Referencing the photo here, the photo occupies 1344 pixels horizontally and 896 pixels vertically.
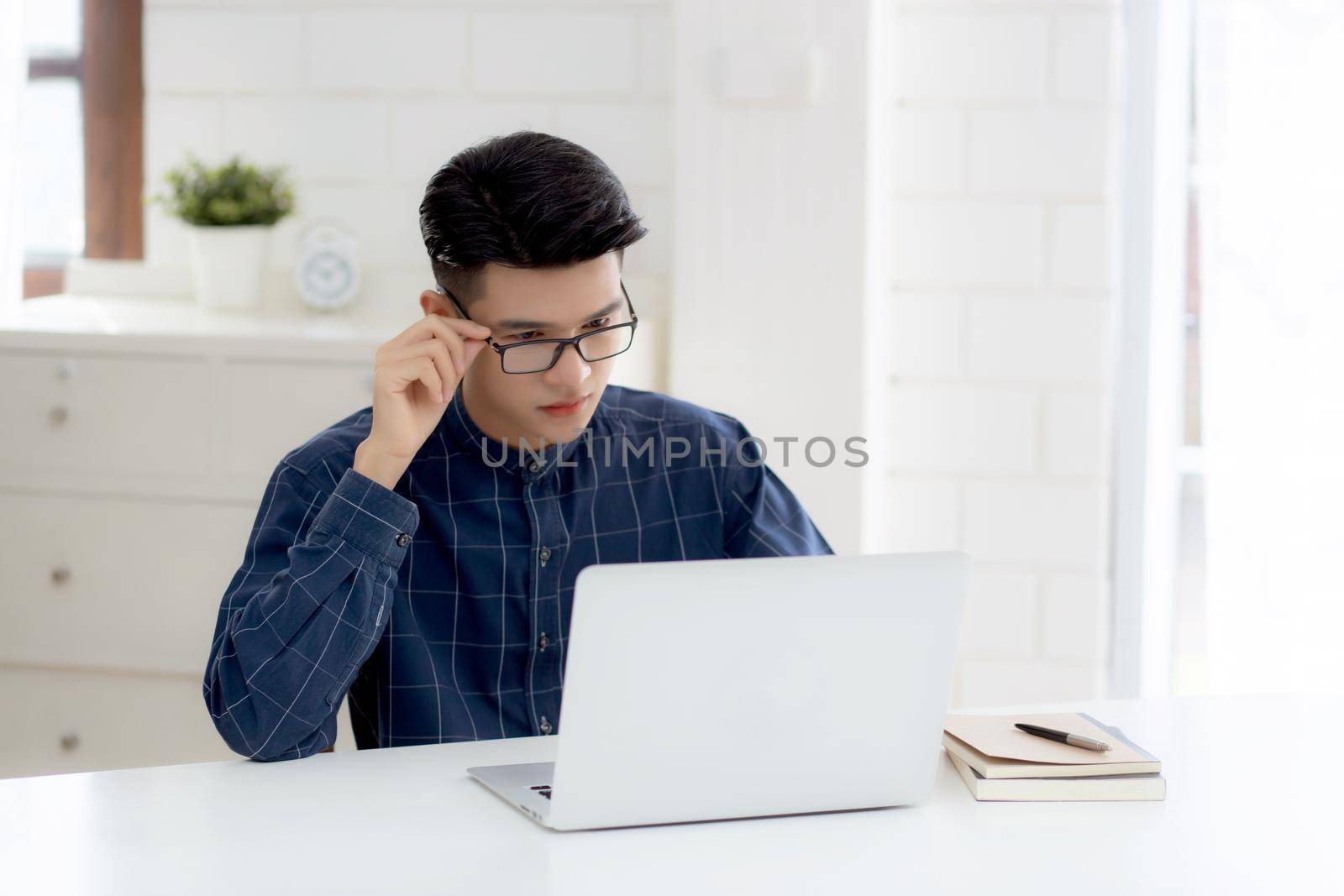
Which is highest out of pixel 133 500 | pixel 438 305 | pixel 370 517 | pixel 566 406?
pixel 438 305

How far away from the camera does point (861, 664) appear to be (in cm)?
107

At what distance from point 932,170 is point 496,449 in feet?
4.16

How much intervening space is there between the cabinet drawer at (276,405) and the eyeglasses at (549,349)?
0.88m

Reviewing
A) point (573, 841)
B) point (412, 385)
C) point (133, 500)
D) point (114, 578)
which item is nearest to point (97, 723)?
point (114, 578)

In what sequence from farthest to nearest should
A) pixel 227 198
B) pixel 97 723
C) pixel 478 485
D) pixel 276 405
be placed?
pixel 227 198, pixel 97 723, pixel 276 405, pixel 478 485

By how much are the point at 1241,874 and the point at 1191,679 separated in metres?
1.69

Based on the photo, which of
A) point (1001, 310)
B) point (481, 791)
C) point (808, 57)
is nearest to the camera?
point (481, 791)

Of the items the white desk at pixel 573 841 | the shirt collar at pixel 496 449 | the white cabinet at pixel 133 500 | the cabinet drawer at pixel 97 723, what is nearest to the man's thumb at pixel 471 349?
the shirt collar at pixel 496 449

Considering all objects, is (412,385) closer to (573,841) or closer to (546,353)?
(546,353)

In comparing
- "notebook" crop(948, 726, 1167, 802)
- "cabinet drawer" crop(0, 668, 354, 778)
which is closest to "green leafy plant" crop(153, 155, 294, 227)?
"cabinet drawer" crop(0, 668, 354, 778)

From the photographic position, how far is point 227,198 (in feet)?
8.41

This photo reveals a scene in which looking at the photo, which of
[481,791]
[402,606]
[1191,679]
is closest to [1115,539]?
[1191,679]

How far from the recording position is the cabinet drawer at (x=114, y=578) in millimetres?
2375

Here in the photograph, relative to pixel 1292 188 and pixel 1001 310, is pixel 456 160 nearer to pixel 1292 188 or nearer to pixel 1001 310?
pixel 1001 310
